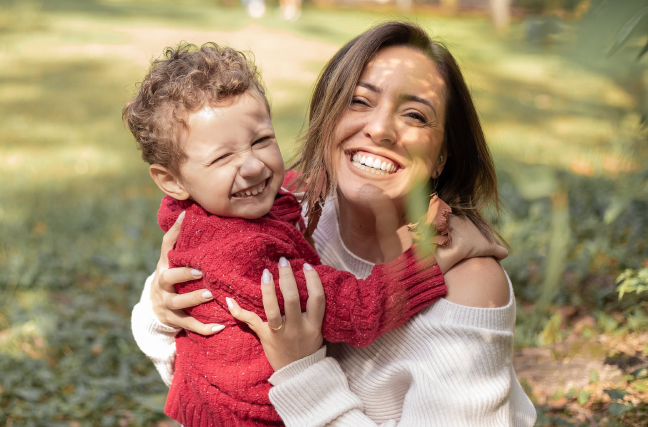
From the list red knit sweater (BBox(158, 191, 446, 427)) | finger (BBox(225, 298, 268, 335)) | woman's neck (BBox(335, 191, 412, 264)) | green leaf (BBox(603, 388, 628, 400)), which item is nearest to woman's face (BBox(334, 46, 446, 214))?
woman's neck (BBox(335, 191, 412, 264))

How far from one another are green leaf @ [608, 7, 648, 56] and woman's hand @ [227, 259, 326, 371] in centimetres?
119

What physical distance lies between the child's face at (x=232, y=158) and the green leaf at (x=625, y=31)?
1.22m

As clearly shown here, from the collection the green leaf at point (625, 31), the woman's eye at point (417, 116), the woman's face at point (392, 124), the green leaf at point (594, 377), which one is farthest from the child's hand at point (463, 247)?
the green leaf at point (625, 31)

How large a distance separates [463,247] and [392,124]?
1.35 ft

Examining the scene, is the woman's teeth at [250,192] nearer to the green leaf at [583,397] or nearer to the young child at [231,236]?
the young child at [231,236]

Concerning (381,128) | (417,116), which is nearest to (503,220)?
(417,116)

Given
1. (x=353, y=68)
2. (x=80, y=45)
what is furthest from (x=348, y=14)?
(x=353, y=68)

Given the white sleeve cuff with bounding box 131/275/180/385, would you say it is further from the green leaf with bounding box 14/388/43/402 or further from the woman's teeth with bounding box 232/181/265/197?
the green leaf with bounding box 14/388/43/402

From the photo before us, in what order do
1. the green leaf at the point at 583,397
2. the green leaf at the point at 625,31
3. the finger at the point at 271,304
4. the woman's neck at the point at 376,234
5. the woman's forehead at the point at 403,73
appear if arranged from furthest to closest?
1. the green leaf at the point at 583,397
2. the woman's neck at the point at 376,234
3. the woman's forehead at the point at 403,73
4. the finger at the point at 271,304
5. the green leaf at the point at 625,31

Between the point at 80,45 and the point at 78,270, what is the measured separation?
9.70 m

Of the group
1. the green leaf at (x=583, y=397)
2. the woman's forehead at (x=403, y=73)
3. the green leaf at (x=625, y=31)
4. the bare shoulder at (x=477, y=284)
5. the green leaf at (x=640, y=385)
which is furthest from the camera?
the green leaf at (x=583, y=397)

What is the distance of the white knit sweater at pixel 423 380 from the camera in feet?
5.46

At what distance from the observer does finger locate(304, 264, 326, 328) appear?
1.67m

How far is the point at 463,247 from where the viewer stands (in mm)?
1787
